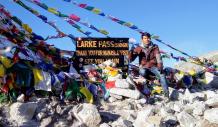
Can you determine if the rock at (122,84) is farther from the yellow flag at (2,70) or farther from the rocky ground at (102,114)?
the yellow flag at (2,70)

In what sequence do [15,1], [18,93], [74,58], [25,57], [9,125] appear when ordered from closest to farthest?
[9,125], [18,93], [25,57], [15,1], [74,58]

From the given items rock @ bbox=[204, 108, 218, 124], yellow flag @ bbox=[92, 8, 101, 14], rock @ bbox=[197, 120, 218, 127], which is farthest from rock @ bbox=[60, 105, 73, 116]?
yellow flag @ bbox=[92, 8, 101, 14]

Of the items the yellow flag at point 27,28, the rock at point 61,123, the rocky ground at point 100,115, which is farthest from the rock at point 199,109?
the yellow flag at point 27,28

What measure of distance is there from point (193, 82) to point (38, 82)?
655 cm

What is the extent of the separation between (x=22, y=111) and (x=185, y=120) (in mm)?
3424

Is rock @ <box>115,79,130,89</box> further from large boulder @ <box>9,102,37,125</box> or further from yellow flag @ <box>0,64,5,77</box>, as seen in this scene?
yellow flag @ <box>0,64,5,77</box>

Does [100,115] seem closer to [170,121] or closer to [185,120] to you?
[170,121]

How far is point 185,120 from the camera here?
9.16m

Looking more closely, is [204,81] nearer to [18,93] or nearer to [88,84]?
[88,84]

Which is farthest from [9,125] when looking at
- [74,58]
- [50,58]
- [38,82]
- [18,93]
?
[74,58]

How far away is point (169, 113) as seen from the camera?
383 inches

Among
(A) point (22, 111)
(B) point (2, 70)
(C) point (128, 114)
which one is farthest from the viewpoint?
(C) point (128, 114)

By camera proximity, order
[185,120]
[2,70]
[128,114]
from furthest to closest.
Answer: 1. [128,114]
2. [2,70]
3. [185,120]

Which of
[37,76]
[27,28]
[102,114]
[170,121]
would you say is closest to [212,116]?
[170,121]
